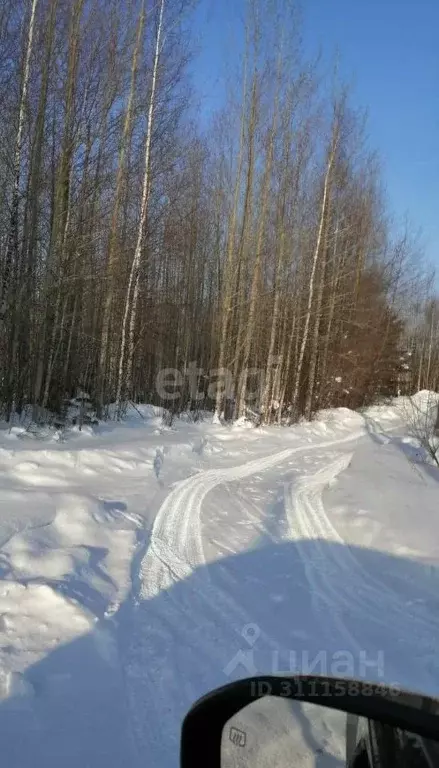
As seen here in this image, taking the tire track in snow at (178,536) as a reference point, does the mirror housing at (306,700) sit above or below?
above

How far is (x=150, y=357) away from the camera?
22266 mm

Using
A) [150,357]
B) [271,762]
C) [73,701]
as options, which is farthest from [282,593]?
[150,357]

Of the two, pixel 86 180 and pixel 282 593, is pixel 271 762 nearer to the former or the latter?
pixel 282 593

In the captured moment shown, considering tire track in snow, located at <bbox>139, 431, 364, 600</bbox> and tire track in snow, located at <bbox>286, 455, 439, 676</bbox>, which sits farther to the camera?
tire track in snow, located at <bbox>139, 431, 364, 600</bbox>

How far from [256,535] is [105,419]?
8.29m

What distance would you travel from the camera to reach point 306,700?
1.49 m
